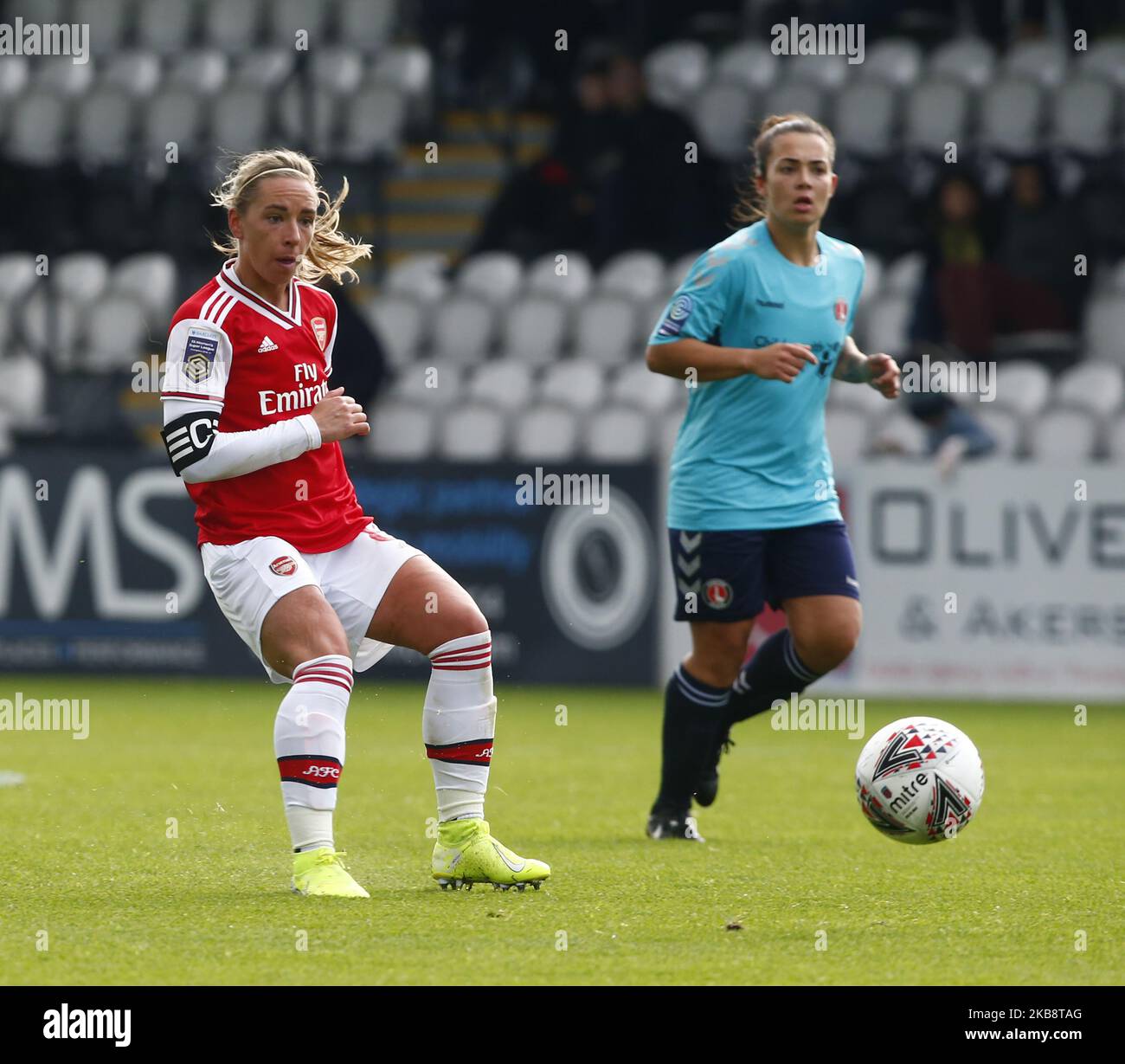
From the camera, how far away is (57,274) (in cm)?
1641

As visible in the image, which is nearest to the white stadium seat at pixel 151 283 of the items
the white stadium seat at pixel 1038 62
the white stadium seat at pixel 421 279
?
the white stadium seat at pixel 421 279

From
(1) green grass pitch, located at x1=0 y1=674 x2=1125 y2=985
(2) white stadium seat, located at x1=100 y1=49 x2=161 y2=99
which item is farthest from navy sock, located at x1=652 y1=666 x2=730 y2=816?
(2) white stadium seat, located at x1=100 y1=49 x2=161 y2=99

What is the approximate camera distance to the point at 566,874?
5.84 metres

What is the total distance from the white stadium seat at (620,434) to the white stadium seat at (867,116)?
129 inches

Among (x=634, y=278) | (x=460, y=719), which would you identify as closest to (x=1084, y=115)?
(x=634, y=278)

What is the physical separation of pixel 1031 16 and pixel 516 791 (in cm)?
1124

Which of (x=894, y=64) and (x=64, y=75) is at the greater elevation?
(x=64, y=75)

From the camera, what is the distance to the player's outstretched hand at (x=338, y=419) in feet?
17.8

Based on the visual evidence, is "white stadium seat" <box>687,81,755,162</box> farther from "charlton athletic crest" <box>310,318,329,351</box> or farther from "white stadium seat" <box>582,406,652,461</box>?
"charlton athletic crest" <box>310,318,329,351</box>

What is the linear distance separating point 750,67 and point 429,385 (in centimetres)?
418

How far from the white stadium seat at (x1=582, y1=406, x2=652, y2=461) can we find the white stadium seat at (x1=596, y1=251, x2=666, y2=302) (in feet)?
4.95

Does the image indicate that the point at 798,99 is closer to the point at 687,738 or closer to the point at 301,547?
the point at 687,738

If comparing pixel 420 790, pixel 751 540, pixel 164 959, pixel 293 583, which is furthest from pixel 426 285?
pixel 164 959

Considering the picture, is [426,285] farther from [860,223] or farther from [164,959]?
[164,959]
